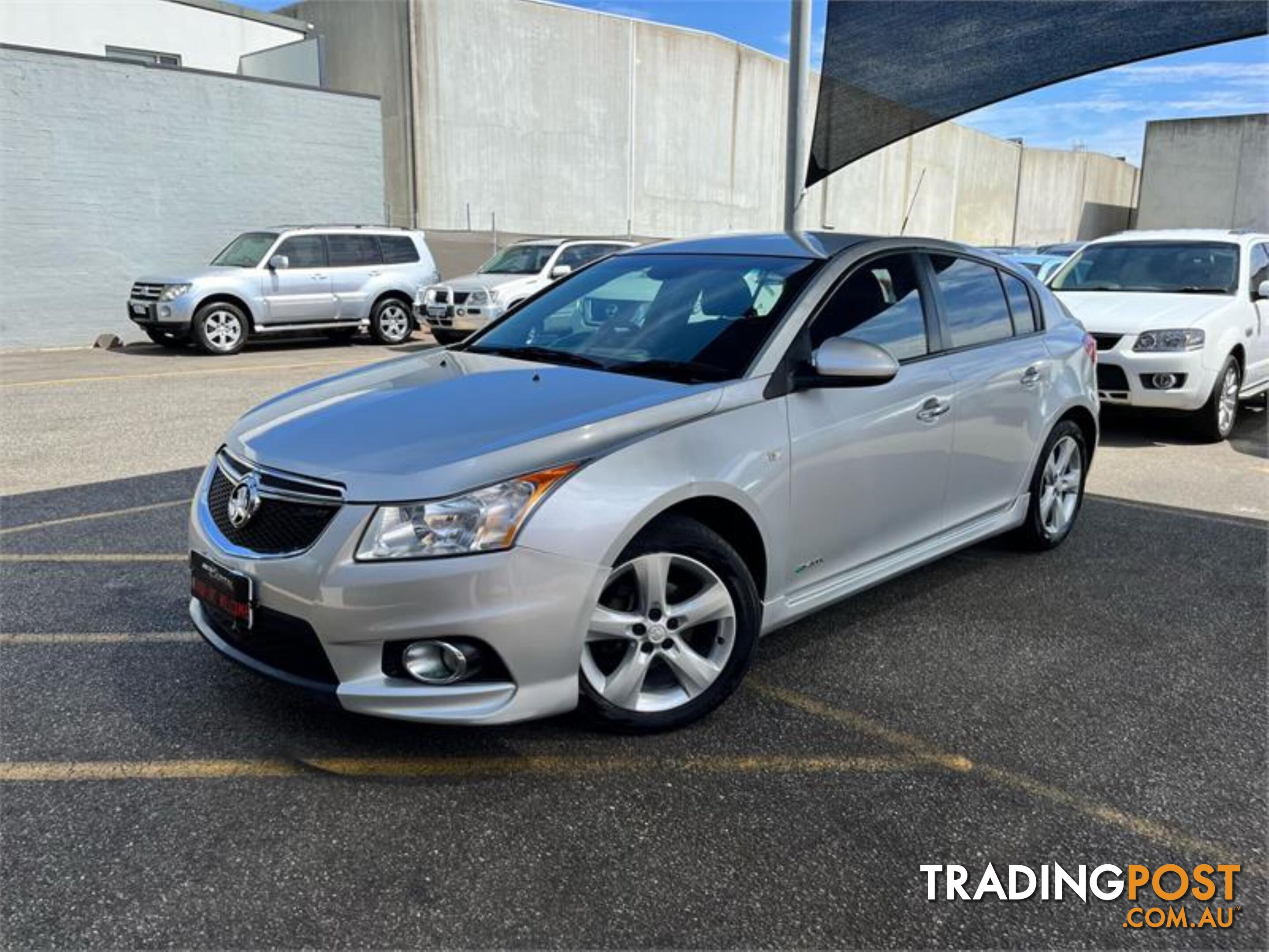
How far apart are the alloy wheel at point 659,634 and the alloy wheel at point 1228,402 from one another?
22.1 ft

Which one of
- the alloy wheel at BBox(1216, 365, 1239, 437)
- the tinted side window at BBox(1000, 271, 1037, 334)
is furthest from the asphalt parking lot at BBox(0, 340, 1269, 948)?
the alloy wheel at BBox(1216, 365, 1239, 437)

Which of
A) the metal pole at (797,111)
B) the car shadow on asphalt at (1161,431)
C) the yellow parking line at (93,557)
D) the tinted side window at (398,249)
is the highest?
the metal pole at (797,111)

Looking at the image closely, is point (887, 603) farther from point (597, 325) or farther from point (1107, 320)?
point (1107, 320)

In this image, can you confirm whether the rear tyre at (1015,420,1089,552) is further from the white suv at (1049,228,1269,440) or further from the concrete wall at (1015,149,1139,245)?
the concrete wall at (1015,149,1139,245)

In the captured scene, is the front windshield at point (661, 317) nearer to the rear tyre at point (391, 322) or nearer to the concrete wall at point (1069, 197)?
the rear tyre at point (391, 322)

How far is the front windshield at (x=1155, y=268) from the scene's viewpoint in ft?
28.7

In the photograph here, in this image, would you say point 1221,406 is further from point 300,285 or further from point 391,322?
point 300,285

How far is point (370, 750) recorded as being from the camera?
3.10 metres

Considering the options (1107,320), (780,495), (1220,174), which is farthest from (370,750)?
(1220,174)

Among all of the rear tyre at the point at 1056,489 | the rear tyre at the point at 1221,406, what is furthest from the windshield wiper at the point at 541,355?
the rear tyre at the point at 1221,406

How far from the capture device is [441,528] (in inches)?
108

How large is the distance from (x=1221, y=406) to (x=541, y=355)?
22.3 feet

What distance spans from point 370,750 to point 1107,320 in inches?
290

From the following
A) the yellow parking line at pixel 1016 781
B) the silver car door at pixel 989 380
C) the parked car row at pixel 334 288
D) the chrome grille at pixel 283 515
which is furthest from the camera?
the parked car row at pixel 334 288
